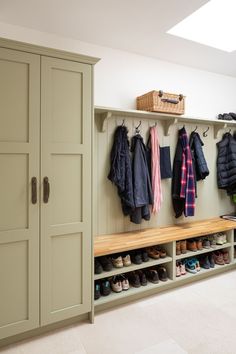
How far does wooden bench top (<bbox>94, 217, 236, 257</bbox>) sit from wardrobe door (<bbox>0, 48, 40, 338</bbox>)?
0.60 m

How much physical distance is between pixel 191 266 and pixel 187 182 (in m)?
0.92

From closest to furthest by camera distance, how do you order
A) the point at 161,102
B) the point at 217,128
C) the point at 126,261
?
the point at 126,261, the point at 161,102, the point at 217,128

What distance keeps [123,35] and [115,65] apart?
33 centimetres

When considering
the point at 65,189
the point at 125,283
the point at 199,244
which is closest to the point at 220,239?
the point at 199,244

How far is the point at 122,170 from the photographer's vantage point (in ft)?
8.23

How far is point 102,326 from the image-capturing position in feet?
6.50

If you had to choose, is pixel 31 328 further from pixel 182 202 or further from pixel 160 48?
pixel 160 48

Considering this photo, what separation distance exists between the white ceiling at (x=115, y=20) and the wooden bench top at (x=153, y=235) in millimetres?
1969

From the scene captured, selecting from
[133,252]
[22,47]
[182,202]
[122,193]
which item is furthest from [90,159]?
[182,202]

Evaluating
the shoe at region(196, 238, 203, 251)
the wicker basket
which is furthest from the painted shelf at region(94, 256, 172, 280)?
the wicker basket

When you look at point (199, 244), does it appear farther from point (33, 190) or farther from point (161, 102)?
point (33, 190)

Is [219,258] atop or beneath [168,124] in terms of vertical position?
beneath

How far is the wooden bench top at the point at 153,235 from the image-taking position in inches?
89.4

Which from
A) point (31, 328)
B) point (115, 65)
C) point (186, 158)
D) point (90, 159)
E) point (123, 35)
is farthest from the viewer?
point (186, 158)
